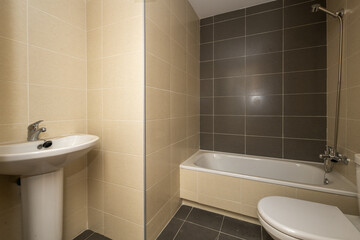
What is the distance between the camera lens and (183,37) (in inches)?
65.7

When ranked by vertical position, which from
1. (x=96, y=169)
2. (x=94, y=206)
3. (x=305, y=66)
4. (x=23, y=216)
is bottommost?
(x=94, y=206)

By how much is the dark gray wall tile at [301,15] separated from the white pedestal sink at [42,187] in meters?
2.35

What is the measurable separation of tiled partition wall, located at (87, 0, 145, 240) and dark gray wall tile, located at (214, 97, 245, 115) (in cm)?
128

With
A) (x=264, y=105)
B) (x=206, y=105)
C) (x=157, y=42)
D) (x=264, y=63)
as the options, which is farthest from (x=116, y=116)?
(x=264, y=63)

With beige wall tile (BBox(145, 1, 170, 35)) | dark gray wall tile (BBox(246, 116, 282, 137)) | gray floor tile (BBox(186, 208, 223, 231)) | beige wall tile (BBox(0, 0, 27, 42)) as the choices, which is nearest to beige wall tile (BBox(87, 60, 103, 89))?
beige wall tile (BBox(0, 0, 27, 42))

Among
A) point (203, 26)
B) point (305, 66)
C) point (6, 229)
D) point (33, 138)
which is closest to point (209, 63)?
point (203, 26)

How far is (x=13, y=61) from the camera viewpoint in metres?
0.89

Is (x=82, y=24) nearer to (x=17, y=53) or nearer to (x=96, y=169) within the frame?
(x=17, y=53)

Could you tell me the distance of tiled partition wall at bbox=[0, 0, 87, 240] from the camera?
2.88 ft

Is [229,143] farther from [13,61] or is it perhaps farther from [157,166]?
[13,61]

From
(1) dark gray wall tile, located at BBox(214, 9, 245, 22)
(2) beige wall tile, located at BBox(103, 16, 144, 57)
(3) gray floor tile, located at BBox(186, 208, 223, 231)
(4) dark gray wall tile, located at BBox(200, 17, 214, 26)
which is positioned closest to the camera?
(2) beige wall tile, located at BBox(103, 16, 144, 57)

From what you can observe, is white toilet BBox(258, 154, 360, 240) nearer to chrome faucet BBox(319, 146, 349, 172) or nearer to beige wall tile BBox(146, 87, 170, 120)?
chrome faucet BBox(319, 146, 349, 172)

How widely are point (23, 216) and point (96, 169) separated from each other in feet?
1.58

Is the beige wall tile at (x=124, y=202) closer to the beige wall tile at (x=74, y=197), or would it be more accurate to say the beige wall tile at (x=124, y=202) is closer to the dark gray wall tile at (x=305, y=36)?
the beige wall tile at (x=74, y=197)
